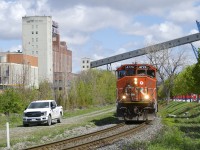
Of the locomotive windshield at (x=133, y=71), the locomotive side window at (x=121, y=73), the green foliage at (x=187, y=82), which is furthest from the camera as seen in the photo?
the green foliage at (x=187, y=82)

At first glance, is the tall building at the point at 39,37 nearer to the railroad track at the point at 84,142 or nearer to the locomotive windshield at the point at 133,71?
the locomotive windshield at the point at 133,71

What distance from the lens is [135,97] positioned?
95.8ft

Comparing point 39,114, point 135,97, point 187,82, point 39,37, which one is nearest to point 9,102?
point 39,114

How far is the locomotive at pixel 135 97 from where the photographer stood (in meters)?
29.1

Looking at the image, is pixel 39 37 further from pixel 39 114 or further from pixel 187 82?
pixel 39 114

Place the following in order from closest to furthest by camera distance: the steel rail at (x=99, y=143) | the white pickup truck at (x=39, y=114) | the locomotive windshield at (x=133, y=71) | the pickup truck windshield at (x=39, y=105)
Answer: the steel rail at (x=99, y=143)
the locomotive windshield at (x=133, y=71)
the white pickup truck at (x=39, y=114)
the pickup truck windshield at (x=39, y=105)

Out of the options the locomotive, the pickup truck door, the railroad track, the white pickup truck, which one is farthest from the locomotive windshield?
the pickup truck door

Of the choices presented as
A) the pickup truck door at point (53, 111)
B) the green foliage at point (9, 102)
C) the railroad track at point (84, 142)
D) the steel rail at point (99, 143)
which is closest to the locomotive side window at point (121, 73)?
the railroad track at point (84, 142)

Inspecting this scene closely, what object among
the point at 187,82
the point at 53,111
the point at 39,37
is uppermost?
the point at 39,37

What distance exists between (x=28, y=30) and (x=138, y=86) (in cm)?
15572

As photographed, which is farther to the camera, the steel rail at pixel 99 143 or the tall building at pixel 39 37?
the tall building at pixel 39 37

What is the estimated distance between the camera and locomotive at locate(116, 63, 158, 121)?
95.6ft

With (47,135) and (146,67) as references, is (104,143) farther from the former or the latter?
(146,67)

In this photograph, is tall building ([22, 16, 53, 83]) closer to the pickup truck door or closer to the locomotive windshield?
the pickup truck door
